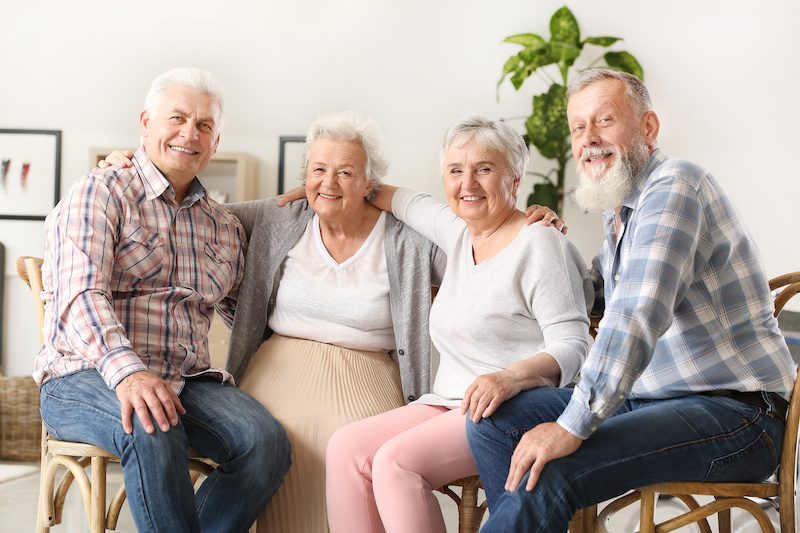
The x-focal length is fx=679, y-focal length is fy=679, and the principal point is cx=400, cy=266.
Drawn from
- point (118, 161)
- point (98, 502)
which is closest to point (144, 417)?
point (98, 502)

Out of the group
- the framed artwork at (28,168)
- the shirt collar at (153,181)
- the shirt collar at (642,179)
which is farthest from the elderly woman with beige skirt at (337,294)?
the framed artwork at (28,168)

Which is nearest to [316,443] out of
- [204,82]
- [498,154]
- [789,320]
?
[498,154]

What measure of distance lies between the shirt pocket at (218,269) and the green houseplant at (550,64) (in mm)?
2100

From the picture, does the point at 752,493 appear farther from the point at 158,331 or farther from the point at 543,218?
the point at 158,331

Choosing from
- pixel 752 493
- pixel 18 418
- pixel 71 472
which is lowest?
pixel 18 418

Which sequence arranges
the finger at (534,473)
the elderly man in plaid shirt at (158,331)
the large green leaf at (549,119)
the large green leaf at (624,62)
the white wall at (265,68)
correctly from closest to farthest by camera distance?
the finger at (534,473), the elderly man in plaid shirt at (158,331), the large green leaf at (549,119), the large green leaf at (624,62), the white wall at (265,68)

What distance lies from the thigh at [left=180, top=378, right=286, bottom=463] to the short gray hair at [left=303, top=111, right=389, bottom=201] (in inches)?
28.4

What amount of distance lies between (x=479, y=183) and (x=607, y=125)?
0.34 metres

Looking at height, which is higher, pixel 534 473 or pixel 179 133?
pixel 179 133

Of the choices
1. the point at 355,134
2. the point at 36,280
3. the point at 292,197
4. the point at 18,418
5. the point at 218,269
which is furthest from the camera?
the point at 18,418

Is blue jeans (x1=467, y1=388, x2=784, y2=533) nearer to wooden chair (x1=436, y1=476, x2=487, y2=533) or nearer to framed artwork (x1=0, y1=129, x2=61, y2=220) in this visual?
wooden chair (x1=436, y1=476, x2=487, y2=533)

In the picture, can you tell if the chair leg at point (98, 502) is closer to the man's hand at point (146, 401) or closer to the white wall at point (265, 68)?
the man's hand at point (146, 401)

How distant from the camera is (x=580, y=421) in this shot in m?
1.15

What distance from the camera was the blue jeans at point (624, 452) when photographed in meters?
1.15
